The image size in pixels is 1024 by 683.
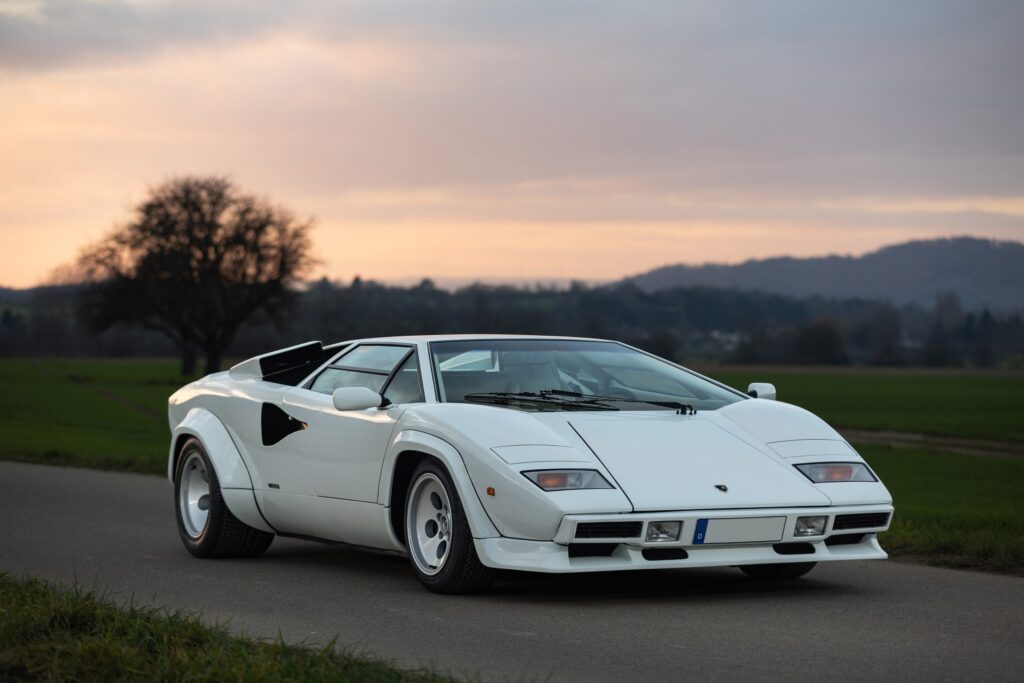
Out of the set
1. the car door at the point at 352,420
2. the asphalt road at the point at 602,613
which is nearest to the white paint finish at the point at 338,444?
the car door at the point at 352,420

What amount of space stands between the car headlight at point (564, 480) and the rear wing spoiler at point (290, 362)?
2.99 m

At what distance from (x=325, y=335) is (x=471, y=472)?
91.7 m

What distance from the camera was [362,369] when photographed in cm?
843

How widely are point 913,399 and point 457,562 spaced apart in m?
57.0

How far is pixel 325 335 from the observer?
320 feet

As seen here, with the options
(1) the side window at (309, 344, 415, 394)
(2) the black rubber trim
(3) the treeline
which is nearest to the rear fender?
(1) the side window at (309, 344, 415, 394)

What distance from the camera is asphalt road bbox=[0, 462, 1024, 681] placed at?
534cm

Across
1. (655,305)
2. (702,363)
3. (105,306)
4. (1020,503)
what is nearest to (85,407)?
(105,306)

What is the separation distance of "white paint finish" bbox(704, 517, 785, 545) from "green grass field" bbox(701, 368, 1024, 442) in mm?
28168

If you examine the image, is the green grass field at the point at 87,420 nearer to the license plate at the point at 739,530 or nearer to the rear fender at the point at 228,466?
the rear fender at the point at 228,466

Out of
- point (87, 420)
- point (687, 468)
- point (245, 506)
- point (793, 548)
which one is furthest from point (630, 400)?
point (87, 420)

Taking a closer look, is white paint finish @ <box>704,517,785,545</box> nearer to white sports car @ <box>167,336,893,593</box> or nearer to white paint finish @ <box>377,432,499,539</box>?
white sports car @ <box>167,336,893,593</box>

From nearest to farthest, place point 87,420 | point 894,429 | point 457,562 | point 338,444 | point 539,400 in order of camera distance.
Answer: point 457,562 < point 539,400 < point 338,444 < point 87,420 < point 894,429

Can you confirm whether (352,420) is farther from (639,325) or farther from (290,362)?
(639,325)
